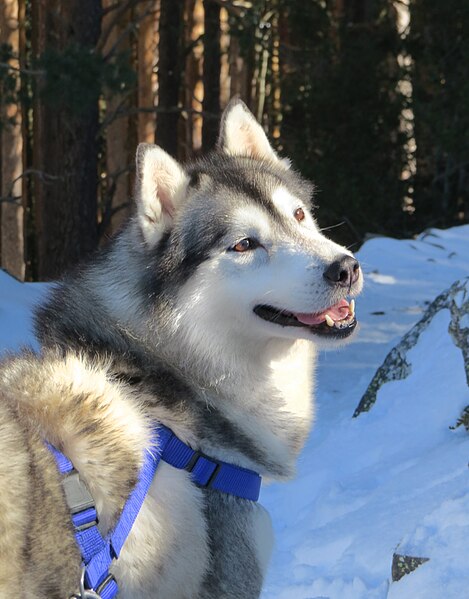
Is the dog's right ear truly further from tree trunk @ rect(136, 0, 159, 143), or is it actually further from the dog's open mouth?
tree trunk @ rect(136, 0, 159, 143)

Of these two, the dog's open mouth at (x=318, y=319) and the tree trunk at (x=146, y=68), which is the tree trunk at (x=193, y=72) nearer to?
the tree trunk at (x=146, y=68)

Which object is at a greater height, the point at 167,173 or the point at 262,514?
the point at 167,173

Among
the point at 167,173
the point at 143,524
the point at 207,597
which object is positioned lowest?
the point at 207,597

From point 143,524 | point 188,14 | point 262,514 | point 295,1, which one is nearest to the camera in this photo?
point 143,524

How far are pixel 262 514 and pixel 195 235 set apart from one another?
0.93 meters

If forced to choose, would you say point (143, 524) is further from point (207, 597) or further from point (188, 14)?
point (188, 14)

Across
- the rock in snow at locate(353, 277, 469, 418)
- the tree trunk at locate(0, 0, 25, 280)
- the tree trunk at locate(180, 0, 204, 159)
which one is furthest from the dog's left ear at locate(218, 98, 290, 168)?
the tree trunk at locate(180, 0, 204, 159)

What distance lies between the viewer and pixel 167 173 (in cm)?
315

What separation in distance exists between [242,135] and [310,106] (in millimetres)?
12644

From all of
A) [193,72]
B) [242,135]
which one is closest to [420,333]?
[242,135]

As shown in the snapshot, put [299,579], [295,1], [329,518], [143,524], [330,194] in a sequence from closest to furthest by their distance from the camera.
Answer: [143,524], [299,579], [329,518], [330,194], [295,1]

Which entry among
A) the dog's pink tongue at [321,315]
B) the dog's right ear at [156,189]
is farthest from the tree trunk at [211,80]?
the dog's pink tongue at [321,315]

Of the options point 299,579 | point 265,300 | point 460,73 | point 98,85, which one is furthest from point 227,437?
point 460,73

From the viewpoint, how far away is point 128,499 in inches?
104
